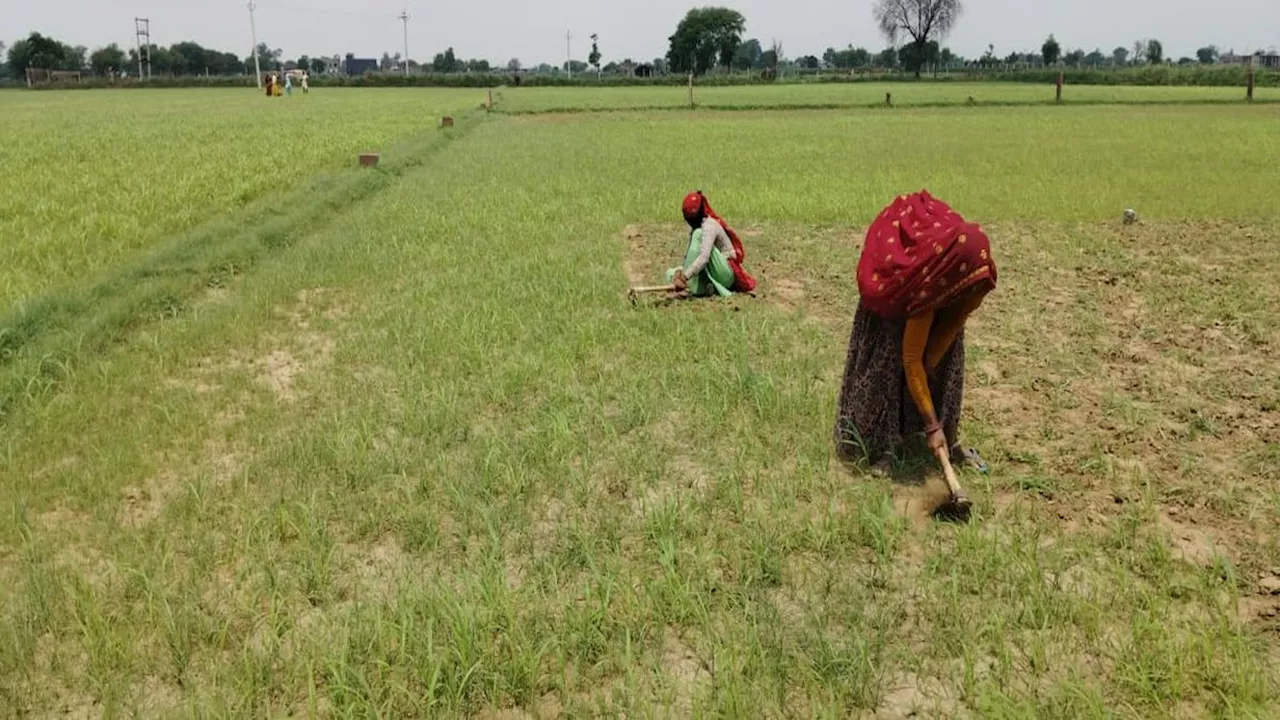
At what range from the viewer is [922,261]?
3430 mm

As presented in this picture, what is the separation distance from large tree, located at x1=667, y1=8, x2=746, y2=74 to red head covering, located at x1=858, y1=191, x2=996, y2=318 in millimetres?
97702

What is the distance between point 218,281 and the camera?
7637mm

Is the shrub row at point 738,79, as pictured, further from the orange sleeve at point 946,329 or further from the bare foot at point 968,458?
Answer: the orange sleeve at point 946,329

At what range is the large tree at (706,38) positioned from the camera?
98062 millimetres

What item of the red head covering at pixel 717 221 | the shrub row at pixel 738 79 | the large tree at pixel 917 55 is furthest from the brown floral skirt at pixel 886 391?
the large tree at pixel 917 55

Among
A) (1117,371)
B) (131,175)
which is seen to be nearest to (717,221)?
(1117,371)

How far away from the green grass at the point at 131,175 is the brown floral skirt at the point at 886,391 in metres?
5.88

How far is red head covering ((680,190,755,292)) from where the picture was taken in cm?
616

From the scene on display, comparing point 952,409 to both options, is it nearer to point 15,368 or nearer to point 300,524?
point 300,524

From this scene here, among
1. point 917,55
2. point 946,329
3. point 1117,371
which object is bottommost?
point 1117,371

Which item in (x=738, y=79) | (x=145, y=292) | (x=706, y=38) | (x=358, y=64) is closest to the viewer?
(x=145, y=292)

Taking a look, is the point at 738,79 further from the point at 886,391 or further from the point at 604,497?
the point at 604,497

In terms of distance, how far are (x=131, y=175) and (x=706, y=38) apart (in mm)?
92522

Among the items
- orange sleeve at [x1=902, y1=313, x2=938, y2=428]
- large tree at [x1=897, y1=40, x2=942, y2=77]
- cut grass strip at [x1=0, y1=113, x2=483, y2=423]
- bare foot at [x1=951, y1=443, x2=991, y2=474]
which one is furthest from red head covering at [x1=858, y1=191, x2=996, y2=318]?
large tree at [x1=897, y1=40, x2=942, y2=77]
